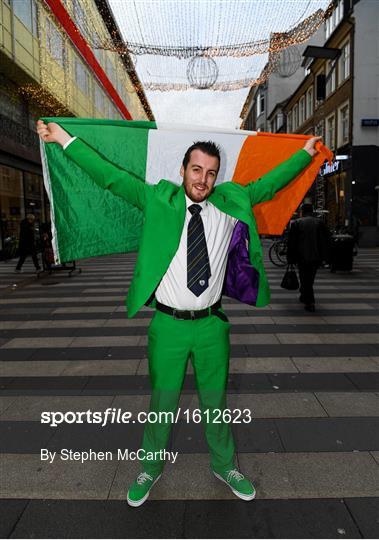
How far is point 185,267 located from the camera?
8.12 ft

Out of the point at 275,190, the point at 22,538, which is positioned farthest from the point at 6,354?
the point at 275,190

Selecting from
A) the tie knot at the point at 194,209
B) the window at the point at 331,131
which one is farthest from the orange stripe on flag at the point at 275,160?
the window at the point at 331,131

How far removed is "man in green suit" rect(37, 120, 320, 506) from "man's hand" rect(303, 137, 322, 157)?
0.50 meters

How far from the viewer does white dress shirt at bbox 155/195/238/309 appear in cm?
247

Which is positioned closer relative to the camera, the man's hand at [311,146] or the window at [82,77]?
the man's hand at [311,146]

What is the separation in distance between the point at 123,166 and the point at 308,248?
17.8ft

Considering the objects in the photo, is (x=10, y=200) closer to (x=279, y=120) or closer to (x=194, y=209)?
(x=194, y=209)

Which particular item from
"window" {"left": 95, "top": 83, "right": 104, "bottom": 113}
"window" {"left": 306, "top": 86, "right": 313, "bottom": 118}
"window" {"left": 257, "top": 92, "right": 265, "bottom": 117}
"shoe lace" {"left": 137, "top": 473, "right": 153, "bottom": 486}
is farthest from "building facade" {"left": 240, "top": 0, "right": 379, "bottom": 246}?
"window" {"left": 257, "top": 92, "right": 265, "bottom": 117}

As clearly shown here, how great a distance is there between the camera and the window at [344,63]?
954 inches

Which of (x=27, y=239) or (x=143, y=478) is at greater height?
(x=27, y=239)

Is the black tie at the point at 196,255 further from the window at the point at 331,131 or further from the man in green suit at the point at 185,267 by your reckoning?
the window at the point at 331,131

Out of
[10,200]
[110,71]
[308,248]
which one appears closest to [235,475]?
[308,248]

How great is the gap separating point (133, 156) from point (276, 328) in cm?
438

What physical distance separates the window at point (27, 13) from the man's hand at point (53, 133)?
16587mm
